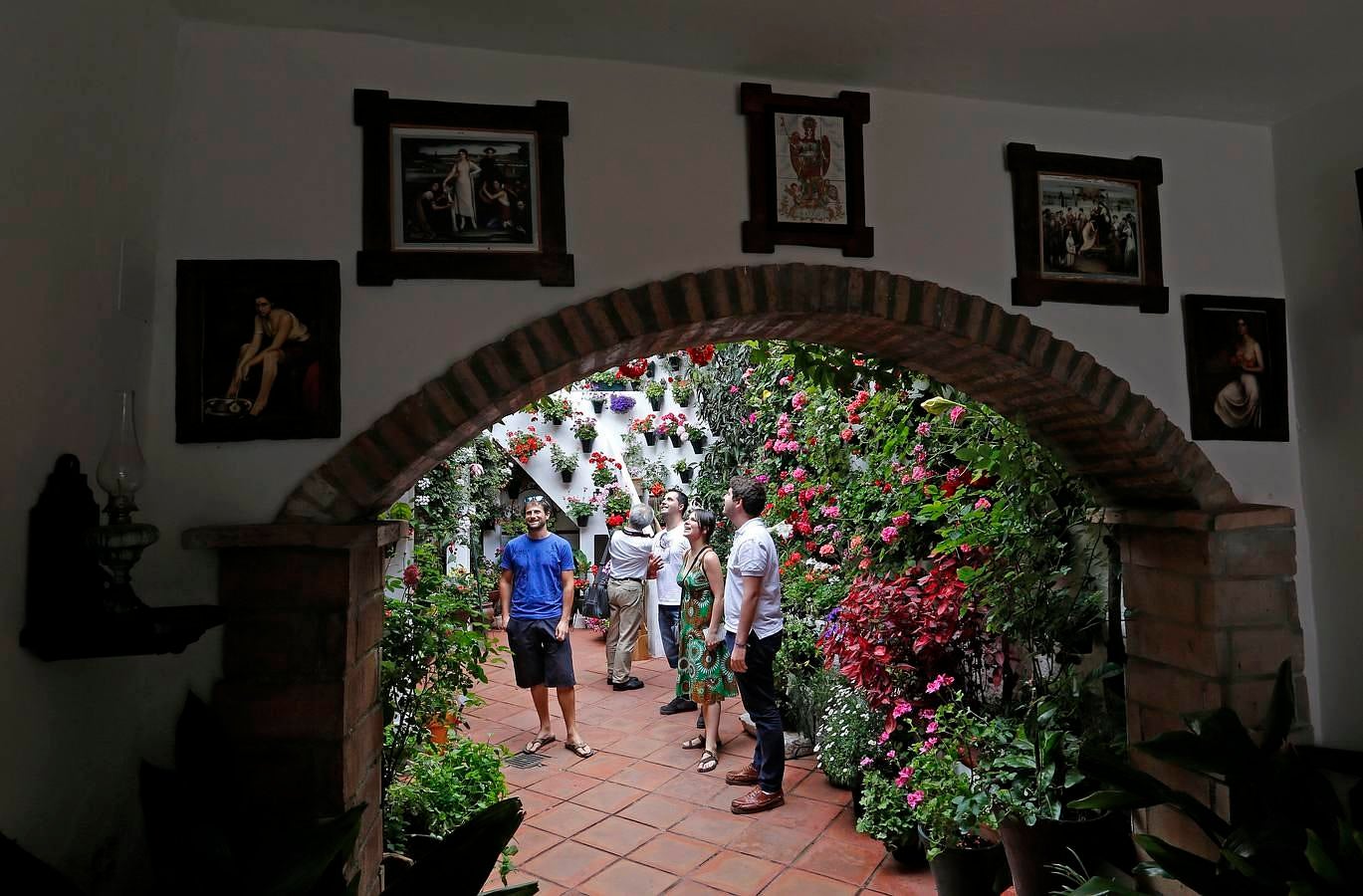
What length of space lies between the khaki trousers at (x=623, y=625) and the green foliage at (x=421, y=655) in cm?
286

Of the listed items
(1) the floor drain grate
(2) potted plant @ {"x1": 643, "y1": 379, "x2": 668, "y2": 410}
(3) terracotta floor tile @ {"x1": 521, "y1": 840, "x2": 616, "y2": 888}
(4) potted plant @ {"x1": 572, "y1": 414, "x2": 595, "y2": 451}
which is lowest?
(3) terracotta floor tile @ {"x1": 521, "y1": 840, "x2": 616, "y2": 888}

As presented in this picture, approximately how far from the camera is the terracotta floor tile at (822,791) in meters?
3.69

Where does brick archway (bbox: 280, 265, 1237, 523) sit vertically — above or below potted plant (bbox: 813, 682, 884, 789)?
above

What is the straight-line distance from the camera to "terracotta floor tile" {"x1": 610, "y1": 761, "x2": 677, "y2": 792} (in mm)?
3899

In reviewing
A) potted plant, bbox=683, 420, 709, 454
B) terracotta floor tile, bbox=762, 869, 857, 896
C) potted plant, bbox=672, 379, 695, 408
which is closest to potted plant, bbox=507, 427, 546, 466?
potted plant, bbox=672, 379, 695, 408

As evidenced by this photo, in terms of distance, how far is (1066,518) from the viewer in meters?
3.03

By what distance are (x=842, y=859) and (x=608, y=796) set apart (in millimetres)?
1151

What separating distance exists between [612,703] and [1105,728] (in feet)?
11.1

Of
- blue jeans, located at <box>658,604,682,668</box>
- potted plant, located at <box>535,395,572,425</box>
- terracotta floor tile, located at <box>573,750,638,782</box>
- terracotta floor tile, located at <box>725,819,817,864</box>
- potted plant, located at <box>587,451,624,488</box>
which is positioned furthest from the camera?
potted plant, located at <box>587,451,624,488</box>

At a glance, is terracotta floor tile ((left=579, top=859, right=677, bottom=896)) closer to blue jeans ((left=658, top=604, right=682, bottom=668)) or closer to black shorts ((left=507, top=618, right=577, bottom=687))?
black shorts ((left=507, top=618, right=577, bottom=687))

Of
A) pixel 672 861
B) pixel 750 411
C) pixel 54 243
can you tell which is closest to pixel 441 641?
pixel 672 861

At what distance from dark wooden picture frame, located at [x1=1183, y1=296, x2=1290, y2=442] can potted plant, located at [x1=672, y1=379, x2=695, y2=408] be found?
5753mm

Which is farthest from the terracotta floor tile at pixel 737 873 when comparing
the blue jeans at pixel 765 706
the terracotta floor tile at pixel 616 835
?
the blue jeans at pixel 765 706

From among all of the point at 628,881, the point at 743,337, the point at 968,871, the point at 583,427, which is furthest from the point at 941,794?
the point at 583,427
